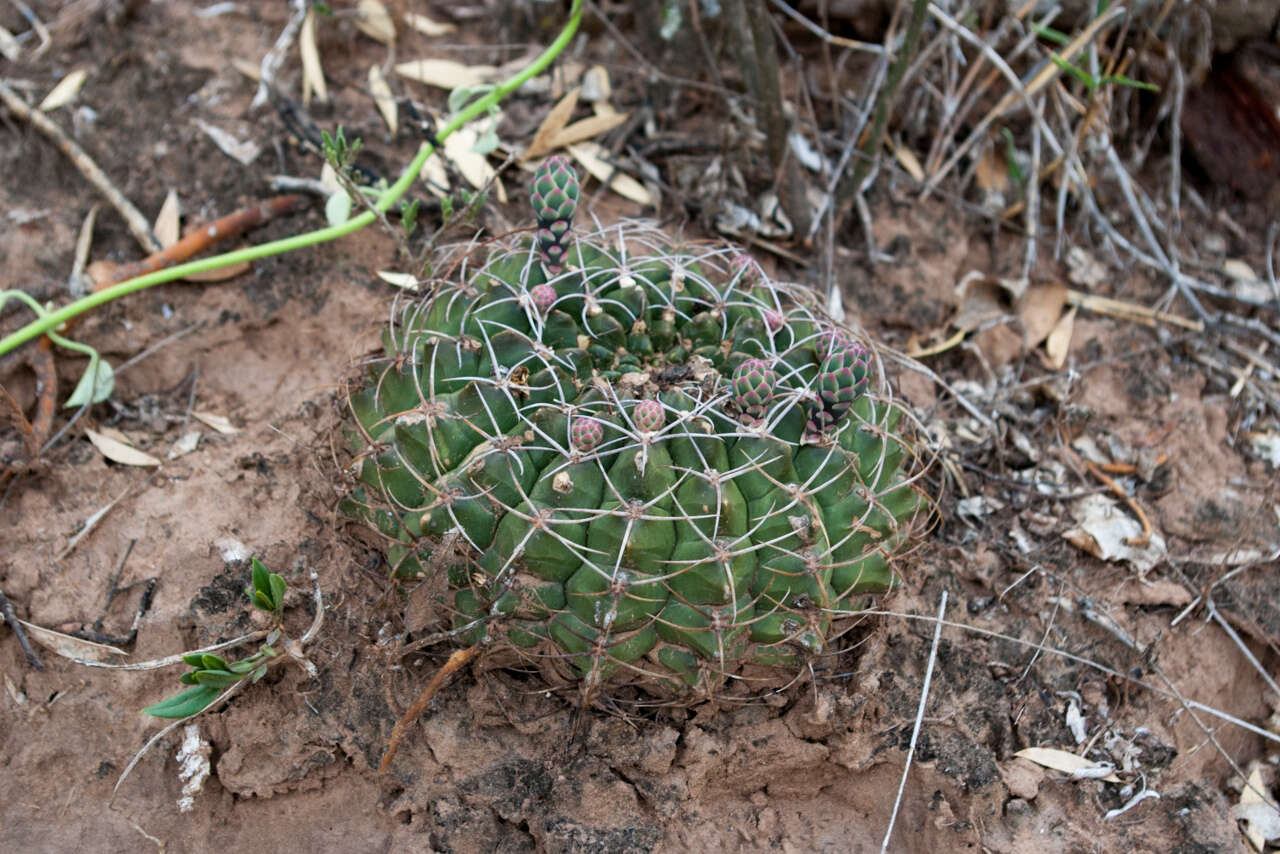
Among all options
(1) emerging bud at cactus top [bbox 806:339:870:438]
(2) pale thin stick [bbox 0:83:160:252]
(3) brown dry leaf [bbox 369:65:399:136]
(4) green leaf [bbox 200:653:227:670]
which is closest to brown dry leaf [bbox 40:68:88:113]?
(2) pale thin stick [bbox 0:83:160:252]

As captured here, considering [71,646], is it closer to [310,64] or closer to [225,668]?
[225,668]

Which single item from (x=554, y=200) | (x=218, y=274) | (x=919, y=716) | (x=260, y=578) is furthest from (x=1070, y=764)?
(x=218, y=274)

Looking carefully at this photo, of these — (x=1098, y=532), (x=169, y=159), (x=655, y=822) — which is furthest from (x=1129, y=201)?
(x=169, y=159)

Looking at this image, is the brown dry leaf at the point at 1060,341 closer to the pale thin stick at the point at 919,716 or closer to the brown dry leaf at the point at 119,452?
the pale thin stick at the point at 919,716

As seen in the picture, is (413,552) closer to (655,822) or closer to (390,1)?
(655,822)

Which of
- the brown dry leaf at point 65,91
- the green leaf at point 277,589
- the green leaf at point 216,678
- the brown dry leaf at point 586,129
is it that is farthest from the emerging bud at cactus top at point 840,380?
the brown dry leaf at point 65,91

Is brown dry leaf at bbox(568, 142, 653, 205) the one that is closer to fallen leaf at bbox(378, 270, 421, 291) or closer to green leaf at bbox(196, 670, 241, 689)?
fallen leaf at bbox(378, 270, 421, 291)
